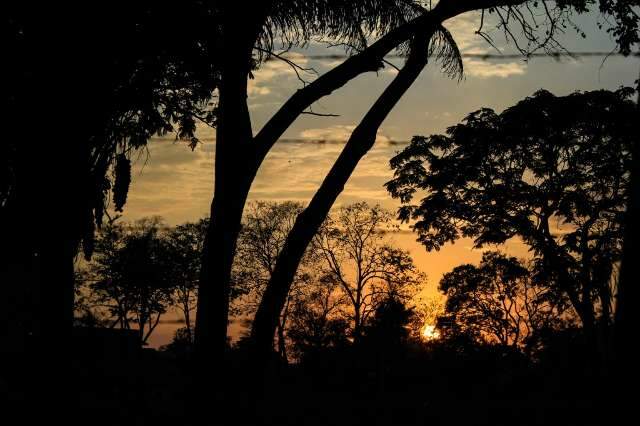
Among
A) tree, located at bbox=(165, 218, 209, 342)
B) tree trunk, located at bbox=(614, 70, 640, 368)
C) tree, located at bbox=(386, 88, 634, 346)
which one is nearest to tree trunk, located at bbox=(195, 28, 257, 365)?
tree trunk, located at bbox=(614, 70, 640, 368)

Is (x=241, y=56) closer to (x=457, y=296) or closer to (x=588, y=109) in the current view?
(x=588, y=109)

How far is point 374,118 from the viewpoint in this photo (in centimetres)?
637

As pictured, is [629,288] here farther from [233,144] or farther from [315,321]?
[315,321]

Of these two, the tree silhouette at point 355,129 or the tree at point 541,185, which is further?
the tree at point 541,185

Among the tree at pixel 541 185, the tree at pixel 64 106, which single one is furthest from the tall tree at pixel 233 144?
the tree at pixel 541 185

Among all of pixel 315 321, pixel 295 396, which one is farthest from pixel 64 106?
pixel 315 321

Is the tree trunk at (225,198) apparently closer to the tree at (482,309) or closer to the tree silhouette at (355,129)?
the tree silhouette at (355,129)

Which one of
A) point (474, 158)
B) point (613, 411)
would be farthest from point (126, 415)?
point (474, 158)

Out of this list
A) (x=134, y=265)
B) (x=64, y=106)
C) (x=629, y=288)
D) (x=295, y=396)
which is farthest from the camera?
(x=134, y=265)

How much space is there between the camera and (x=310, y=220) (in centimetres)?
605

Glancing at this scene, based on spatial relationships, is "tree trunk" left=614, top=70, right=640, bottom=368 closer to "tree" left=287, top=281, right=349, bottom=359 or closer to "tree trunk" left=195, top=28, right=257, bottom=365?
"tree trunk" left=195, top=28, right=257, bottom=365

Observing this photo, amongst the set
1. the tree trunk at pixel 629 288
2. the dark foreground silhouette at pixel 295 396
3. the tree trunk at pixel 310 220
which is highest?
the tree trunk at pixel 310 220

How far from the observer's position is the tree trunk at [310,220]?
19.3 feet

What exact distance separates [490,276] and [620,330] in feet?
88.9
